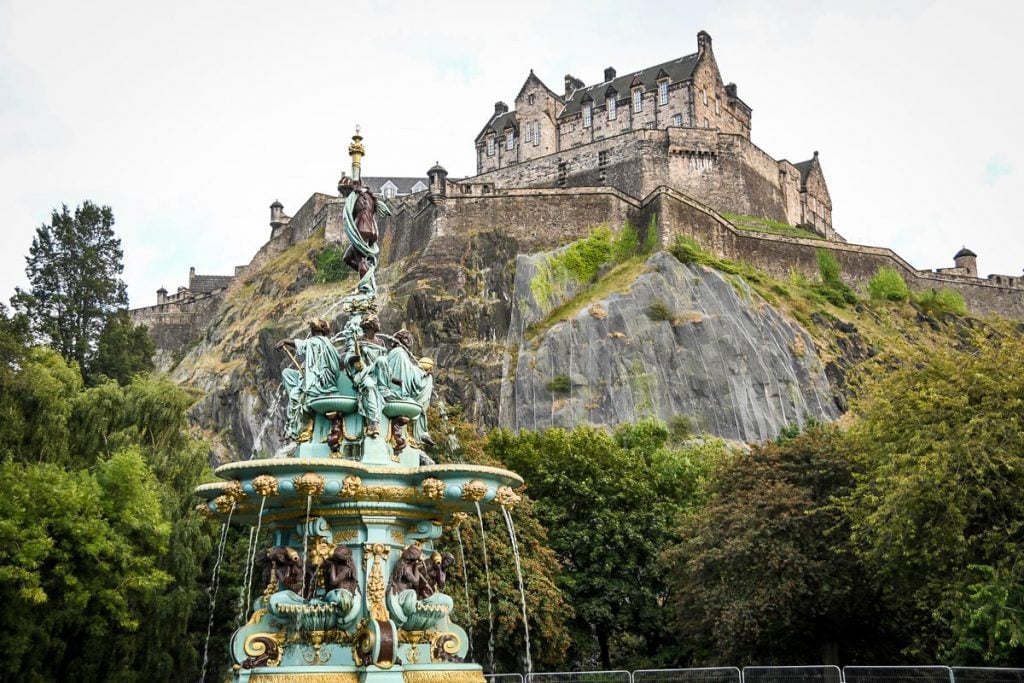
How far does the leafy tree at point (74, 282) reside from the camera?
4125cm

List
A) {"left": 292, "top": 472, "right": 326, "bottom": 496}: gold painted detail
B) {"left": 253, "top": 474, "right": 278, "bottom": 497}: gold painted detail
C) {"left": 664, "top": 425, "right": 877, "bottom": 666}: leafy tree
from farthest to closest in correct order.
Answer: {"left": 664, "top": 425, "right": 877, "bottom": 666}: leafy tree → {"left": 292, "top": 472, "right": 326, "bottom": 496}: gold painted detail → {"left": 253, "top": 474, "right": 278, "bottom": 497}: gold painted detail

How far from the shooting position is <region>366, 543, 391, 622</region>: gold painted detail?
11133mm

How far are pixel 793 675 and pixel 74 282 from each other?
3776 centimetres

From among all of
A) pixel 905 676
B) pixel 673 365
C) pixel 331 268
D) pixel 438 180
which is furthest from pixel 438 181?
pixel 905 676

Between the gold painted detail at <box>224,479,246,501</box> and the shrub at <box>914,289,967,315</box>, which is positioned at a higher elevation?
the shrub at <box>914,289,967,315</box>

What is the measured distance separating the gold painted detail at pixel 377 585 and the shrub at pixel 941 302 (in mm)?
57992

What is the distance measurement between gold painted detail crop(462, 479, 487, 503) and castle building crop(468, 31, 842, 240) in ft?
174

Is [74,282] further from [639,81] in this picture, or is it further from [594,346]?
[639,81]

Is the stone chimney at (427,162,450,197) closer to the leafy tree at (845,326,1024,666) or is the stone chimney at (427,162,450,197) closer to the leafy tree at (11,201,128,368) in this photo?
the leafy tree at (11,201,128,368)

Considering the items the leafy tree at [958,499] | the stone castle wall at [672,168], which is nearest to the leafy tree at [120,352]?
the leafy tree at [958,499]

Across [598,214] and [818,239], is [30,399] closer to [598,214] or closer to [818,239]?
[598,214]

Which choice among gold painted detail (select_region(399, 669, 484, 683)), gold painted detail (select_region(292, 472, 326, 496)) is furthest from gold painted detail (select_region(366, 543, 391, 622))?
gold painted detail (select_region(292, 472, 326, 496))

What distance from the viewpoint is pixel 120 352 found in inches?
1602

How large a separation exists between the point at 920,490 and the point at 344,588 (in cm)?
1296
